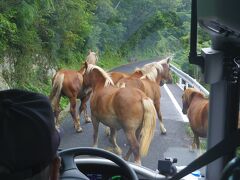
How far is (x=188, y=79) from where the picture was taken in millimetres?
1871

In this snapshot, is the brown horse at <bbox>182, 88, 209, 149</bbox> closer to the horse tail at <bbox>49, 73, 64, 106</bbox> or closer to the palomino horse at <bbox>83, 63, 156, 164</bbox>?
the palomino horse at <bbox>83, 63, 156, 164</bbox>

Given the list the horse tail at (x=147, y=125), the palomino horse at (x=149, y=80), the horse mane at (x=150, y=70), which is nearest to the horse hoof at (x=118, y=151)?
the horse tail at (x=147, y=125)

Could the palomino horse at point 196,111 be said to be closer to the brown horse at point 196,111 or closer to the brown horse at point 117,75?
the brown horse at point 196,111

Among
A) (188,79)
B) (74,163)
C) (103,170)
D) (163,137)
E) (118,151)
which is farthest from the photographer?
Answer: (118,151)

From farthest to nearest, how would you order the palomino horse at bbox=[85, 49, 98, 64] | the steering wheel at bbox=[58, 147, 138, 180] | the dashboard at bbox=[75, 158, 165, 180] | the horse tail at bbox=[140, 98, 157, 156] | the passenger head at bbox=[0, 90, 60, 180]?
the palomino horse at bbox=[85, 49, 98, 64], the horse tail at bbox=[140, 98, 157, 156], the dashboard at bbox=[75, 158, 165, 180], the steering wheel at bbox=[58, 147, 138, 180], the passenger head at bbox=[0, 90, 60, 180]

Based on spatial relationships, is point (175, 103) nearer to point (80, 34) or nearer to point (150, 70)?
point (150, 70)

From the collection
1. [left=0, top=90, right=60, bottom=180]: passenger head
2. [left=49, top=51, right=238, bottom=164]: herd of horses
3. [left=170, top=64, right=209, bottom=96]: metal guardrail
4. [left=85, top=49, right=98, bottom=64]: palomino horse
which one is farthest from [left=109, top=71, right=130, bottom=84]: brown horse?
[left=0, top=90, right=60, bottom=180]: passenger head

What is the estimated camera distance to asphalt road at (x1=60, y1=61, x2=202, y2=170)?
1941 millimetres

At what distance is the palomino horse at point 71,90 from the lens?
2.16m

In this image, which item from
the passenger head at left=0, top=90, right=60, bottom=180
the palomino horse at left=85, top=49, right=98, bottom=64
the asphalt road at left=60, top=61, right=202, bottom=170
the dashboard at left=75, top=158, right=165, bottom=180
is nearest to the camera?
the passenger head at left=0, top=90, right=60, bottom=180

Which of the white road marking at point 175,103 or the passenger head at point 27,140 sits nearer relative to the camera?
the passenger head at point 27,140

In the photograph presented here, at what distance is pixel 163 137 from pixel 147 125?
154 mm

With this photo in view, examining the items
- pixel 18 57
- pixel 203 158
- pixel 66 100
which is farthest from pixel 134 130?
pixel 203 158

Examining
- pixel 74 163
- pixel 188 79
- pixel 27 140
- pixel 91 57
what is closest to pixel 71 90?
pixel 91 57
